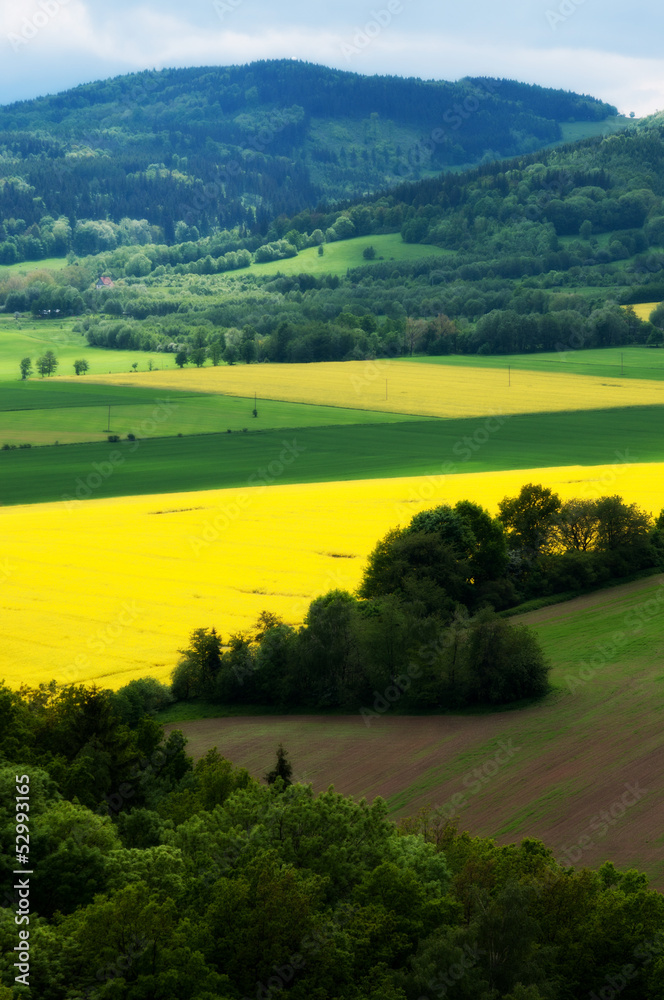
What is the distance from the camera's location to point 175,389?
137 metres

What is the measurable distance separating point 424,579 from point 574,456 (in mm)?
47035

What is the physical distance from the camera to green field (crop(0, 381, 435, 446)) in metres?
107

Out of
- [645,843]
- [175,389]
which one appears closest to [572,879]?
[645,843]

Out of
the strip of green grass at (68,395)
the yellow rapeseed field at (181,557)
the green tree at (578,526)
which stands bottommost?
the yellow rapeseed field at (181,557)

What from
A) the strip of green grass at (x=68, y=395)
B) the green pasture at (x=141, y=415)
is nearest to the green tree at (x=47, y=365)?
the strip of green grass at (x=68, y=395)

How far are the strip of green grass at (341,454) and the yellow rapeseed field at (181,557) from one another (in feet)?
14.8

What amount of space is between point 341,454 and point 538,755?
60.1 meters

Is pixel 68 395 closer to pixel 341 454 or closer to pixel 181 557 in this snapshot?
pixel 341 454

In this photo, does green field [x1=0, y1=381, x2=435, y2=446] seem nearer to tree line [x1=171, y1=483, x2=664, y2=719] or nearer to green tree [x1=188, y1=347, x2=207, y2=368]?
green tree [x1=188, y1=347, x2=207, y2=368]

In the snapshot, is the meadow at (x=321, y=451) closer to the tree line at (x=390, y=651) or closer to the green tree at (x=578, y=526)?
the green tree at (x=578, y=526)

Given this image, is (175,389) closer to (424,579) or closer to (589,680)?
(424,579)

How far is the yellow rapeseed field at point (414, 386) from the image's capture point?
12506cm

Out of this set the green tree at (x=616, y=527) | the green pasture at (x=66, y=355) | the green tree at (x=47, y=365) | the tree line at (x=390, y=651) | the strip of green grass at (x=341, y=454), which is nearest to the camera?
the tree line at (x=390, y=651)
